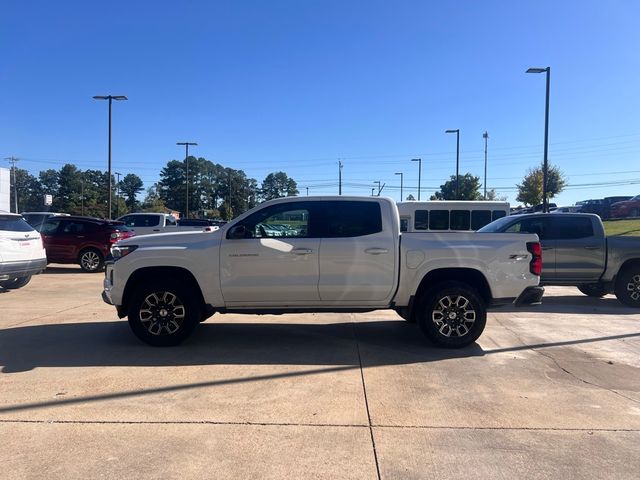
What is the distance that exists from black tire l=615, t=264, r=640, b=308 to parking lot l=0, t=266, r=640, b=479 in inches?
110

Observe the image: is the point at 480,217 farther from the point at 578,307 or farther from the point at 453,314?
the point at 453,314

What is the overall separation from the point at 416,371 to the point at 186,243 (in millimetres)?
3232

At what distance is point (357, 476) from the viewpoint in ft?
11.0

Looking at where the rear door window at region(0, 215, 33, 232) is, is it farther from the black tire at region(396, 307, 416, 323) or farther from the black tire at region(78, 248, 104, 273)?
the black tire at region(396, 307, 416, 323)

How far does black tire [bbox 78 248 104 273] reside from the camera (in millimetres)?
15789

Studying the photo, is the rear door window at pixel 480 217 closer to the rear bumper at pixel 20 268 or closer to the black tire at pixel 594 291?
the black tire at pixel 594 291

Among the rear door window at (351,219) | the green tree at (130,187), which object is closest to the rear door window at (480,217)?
the rear door window at (351,219)

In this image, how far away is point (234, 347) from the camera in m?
6.61

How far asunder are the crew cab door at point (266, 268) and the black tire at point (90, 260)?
1095 centimetres

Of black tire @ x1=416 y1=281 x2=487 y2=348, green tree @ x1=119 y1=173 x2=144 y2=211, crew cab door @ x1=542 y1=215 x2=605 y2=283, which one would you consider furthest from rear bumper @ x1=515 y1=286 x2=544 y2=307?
green tree @ x1=119 y1=173 x2=144 y2=211

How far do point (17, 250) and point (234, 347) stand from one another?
20.2 feet

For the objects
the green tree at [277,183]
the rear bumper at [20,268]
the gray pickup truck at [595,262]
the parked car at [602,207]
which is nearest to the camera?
the rear bumper at [20,268]

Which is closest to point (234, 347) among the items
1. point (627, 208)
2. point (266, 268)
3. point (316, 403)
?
point (266, 268)

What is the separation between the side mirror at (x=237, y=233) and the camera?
6.40 m
